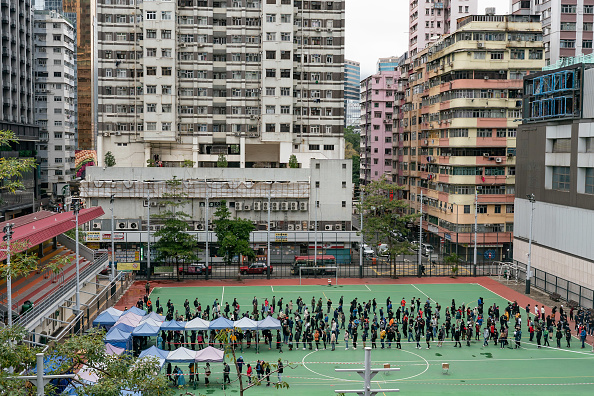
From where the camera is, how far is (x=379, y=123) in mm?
98688

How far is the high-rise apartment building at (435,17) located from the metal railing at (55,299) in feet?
231

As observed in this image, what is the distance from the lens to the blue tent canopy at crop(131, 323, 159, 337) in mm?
31672

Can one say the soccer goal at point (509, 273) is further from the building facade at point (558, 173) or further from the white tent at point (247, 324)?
Result: the white tent at point (247, 324)

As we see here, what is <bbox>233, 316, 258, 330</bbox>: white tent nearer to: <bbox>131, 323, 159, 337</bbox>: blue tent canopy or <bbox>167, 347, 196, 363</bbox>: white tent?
<bbox>131, 323, 159, 337</bbox>: blue tent canopy

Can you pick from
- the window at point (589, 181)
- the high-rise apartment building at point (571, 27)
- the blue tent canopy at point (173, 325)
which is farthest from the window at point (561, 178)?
the blue tent canopy at point (173, 325)

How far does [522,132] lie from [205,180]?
32.0m

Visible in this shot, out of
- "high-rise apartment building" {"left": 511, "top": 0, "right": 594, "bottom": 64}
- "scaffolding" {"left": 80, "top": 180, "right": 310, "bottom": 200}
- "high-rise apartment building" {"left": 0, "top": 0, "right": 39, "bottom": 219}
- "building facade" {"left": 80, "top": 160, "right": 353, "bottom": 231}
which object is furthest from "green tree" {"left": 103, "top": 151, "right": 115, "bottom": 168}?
"high-rise apartment building" {"left": 511, "top": 0, "right": 594, "bottom": 64}

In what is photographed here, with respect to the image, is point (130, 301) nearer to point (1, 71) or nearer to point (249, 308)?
point (249, 308)

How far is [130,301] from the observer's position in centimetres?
4503

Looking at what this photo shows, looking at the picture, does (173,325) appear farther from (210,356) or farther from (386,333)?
(386,333)

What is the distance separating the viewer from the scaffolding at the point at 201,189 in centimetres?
6344

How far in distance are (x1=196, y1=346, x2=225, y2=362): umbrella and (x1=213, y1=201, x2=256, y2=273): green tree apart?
76.7 feet

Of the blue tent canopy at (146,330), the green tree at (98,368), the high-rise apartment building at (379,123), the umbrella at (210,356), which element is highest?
the high-rise apartment building at (379,123)

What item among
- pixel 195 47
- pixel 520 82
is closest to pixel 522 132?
pixel 520 82
